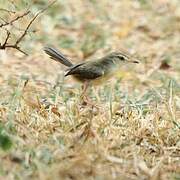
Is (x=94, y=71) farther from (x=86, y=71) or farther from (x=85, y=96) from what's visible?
(x=85, y=96)

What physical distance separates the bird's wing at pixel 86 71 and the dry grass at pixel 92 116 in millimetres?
181

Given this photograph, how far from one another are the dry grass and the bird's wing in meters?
0.18

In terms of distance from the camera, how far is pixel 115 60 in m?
5.75

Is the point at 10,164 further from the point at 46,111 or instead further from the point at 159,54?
the point at 159,54

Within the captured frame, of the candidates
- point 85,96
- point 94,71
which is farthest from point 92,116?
point 94,71

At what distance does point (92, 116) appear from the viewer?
14.9ft

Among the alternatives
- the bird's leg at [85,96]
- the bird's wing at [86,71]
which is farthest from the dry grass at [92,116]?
the bird's wing at [86,71]

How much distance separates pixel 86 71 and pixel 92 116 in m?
1.00

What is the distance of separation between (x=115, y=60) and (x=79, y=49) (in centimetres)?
248

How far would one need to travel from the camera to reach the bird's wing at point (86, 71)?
5.46 meters

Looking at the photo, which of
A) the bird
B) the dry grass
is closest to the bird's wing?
the bird

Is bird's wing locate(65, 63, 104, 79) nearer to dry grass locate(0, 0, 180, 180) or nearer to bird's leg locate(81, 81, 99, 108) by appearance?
bird's leg locate(81, 81, 99, 108)

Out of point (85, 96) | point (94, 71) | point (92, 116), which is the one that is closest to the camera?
point (92, 116)

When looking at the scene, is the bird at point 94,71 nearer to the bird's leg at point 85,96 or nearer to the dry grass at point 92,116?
the bird's leg at point 85,96
